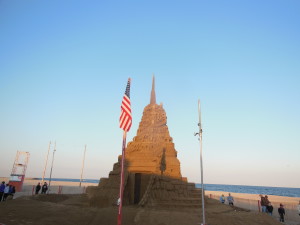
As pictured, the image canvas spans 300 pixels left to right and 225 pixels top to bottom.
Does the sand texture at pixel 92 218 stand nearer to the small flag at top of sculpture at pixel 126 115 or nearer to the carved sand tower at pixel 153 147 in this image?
the small flag at top of sculpture at pixel 126 115

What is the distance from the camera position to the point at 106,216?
11.5 metres

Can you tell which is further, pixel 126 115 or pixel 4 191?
pixel 4 191

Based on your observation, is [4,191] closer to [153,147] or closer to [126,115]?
[153,147]

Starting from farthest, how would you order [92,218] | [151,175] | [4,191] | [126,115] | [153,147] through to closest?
[153,147], [151,175], [4,191], [92,218], [126,115]

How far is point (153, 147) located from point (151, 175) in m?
6.06

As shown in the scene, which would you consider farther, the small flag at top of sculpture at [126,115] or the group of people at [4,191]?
the group of people at [4,191]

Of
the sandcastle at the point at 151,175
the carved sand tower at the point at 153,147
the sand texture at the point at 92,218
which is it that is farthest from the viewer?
the carved sand tower at the point at 153,147

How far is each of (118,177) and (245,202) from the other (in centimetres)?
1808

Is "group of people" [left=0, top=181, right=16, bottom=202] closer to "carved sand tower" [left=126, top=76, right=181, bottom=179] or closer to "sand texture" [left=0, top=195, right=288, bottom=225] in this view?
"sand texture" [left=0, top=195, right=288, bottom=225]

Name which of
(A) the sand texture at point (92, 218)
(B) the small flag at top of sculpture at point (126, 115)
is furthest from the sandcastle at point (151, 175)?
(B) the small flag at top of sculpture at point (126, 115)

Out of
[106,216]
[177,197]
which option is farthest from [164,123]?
[106,216]

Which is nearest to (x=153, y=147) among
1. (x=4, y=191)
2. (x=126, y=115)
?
(x=4, y=191)

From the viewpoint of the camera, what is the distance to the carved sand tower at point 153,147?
2016 centimetres

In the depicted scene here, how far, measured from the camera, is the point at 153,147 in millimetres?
22734
